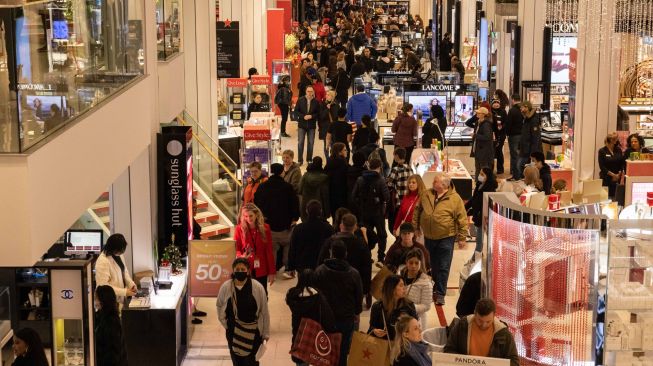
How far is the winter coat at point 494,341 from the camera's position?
301 inches

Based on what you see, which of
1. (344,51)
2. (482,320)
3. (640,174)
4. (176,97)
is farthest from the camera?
(344,51)

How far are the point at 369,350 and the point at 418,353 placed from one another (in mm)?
555

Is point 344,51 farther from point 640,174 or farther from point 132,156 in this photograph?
point 132,156

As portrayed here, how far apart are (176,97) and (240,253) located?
131 inches

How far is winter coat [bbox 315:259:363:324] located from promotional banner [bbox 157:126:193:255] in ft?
8.24

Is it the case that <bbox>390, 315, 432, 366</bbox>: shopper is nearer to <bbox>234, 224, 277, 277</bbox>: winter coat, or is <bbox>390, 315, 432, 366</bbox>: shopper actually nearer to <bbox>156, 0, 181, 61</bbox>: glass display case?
<bbox>234, 224, 277, 277</bbox>: winter coat

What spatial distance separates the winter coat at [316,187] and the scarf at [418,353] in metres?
5.34

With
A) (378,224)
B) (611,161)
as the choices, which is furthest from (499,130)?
(378,224)

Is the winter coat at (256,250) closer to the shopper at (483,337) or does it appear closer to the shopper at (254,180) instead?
the shopper at (254,180)

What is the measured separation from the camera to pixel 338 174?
42.8ft

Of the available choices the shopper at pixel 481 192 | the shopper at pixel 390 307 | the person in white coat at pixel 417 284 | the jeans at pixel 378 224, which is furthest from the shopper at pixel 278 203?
the shopper at pixel 390 307

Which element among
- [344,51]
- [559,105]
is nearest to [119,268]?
[559,105]

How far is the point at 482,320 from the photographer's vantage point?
7641 millimetres

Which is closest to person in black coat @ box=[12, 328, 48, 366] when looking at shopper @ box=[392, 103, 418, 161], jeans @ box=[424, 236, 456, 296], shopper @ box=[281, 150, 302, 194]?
jeans @ box=[424, 236, 456, 296]
